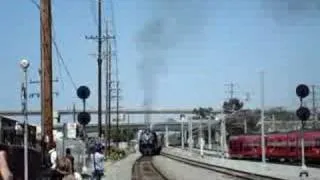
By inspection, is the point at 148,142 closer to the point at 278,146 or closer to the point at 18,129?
the point at 278,146

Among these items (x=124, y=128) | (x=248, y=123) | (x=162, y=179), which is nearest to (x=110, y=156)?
(x=162, y=179)

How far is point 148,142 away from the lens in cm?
10700

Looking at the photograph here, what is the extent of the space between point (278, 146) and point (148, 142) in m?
30.4

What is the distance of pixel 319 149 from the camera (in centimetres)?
6625

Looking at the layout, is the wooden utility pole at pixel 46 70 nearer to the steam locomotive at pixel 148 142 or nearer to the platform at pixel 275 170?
the platform at pixel 275 170

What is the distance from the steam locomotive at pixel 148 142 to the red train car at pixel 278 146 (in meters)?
11.1

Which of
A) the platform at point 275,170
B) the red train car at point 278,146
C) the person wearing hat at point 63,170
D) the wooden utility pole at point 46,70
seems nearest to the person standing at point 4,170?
the person wearing hat at point 63,170

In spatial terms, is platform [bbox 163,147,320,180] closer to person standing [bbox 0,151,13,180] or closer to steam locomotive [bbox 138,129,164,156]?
steam locomotive [bbox 138,129,164,156]

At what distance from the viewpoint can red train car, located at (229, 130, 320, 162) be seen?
2675 inches

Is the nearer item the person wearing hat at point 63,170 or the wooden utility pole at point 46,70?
the person wearing hat at point 63,170

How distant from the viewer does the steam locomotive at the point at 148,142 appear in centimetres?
10369

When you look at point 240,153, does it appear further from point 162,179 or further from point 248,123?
point 248,123

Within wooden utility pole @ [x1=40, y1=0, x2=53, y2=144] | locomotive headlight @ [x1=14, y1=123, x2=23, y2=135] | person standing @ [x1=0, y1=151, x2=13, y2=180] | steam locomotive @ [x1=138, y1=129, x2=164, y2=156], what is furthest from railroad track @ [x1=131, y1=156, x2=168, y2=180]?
steam locomotive @ [x1=138, y1=129, x2=164, y2=156]

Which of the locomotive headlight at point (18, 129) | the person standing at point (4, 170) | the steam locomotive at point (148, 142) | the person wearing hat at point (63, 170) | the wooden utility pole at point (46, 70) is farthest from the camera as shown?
the steam locomotive at point (148, 142)
